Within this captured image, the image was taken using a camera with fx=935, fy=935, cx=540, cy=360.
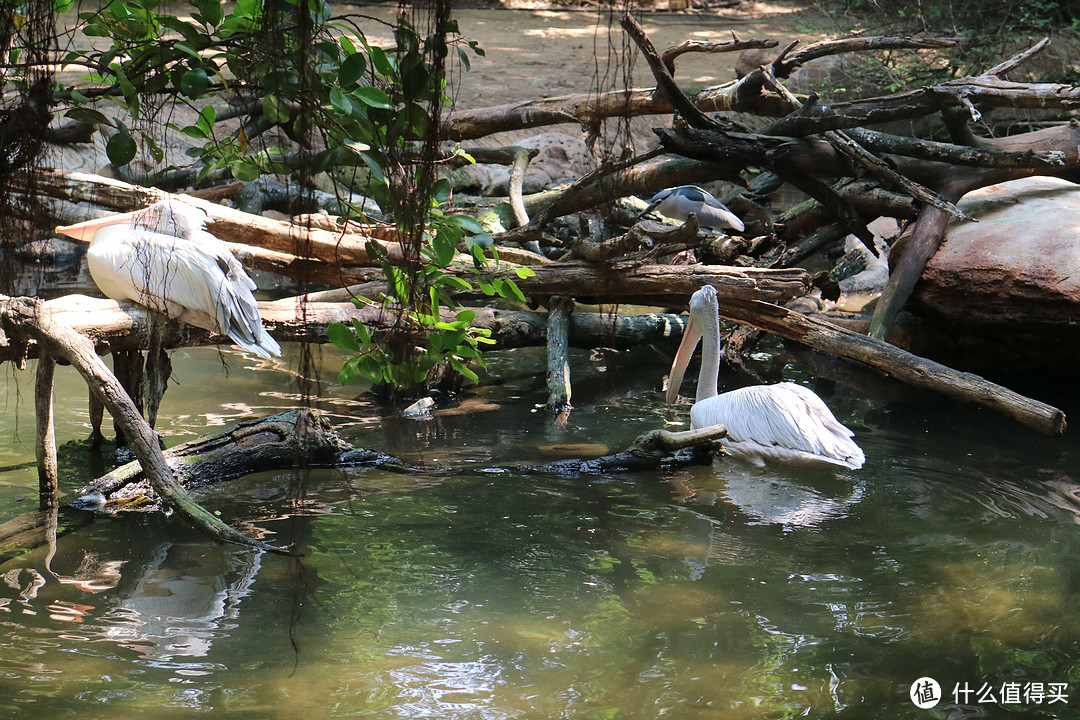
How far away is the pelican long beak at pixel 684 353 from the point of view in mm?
5950

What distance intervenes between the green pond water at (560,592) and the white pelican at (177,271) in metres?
0.81

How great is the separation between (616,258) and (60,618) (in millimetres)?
3786

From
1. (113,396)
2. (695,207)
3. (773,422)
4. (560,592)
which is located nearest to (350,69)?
(113,396)

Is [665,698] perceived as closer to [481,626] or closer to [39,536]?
[481,626]

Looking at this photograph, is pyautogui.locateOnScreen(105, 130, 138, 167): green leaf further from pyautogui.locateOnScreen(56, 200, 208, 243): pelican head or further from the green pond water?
pyautogui.locateOnScreen(56, 200, 208, 243): pelican head

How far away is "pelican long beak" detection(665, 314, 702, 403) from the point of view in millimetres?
5950

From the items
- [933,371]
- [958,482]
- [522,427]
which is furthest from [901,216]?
[522,427]

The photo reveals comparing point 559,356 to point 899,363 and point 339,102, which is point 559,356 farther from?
point 339,102

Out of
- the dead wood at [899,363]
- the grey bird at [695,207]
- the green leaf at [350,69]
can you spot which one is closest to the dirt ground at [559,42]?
the grey bird at [695,207]

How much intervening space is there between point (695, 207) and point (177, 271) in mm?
4161

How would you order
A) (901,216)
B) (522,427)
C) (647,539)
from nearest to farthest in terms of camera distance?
(647,539)
(522,427)
(901,216)

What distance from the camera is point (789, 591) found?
142 inches

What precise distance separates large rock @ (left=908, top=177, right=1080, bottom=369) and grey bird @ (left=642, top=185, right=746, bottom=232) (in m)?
1.53

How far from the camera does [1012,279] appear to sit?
5949 millimetres
